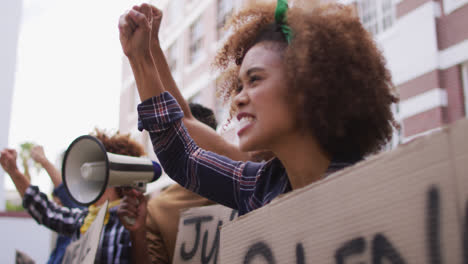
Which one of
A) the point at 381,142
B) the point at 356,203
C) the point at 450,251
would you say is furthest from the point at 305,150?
the point at 450,251

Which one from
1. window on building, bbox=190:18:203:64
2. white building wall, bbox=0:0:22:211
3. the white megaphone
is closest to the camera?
the white megaphone

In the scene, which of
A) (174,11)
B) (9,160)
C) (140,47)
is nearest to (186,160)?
(140,47)

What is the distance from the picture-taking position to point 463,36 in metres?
5.97

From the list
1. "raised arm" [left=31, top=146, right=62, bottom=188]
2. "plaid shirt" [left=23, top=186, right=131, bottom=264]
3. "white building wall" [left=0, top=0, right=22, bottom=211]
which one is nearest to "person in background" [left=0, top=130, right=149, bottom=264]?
"plaid shirt" [left=23, top=186, right=131, bottom=264]

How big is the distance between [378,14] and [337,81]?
6.68m

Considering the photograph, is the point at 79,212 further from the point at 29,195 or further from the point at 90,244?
the point at 90,244

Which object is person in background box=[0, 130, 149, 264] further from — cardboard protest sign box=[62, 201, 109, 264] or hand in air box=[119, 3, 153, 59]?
hand in air box=[119, 3, 153, 59]

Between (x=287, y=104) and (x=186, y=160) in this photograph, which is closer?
(x=287, y=104)

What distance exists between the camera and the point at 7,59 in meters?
5.44

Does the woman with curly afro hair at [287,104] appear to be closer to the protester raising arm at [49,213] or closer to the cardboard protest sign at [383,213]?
the cardboard protest sign at [383,213]

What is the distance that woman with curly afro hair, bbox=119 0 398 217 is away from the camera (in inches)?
44.4

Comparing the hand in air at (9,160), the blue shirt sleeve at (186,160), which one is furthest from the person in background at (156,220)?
the hand in air at (9,160)

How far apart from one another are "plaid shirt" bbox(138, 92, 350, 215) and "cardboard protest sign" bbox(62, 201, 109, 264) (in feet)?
1.38

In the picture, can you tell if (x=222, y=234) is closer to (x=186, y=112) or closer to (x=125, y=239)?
(x=186, y=112)
